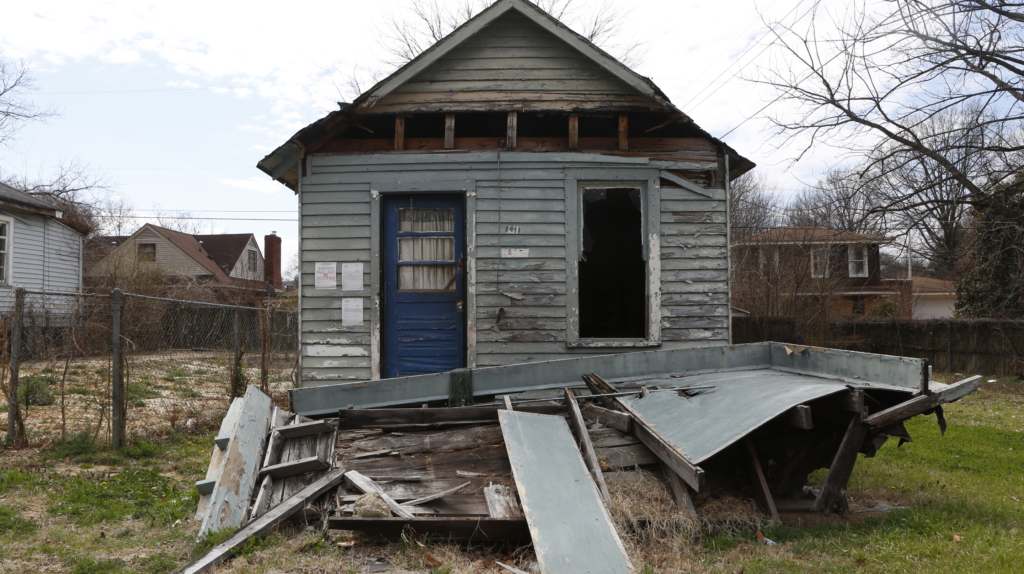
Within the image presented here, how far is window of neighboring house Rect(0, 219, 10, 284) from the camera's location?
16672mm

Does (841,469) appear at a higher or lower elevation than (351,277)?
lower

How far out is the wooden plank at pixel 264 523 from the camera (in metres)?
3.45

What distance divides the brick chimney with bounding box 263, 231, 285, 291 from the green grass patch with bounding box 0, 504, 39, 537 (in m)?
34.7

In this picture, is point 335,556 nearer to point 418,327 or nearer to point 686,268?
point 418,327

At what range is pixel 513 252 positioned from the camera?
728 centimetres

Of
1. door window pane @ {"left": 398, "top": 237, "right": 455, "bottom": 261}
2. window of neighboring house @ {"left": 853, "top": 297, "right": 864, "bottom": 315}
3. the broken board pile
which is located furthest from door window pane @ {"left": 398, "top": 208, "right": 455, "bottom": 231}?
window of neighboring house @ {"left": 853, "top": 297, "right": 864, "bottom": 315}

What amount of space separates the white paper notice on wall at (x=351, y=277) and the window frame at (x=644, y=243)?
2447 mm

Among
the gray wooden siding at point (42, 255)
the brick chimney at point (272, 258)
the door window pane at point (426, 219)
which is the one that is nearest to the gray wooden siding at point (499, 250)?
the door window pane at point (426, 219)

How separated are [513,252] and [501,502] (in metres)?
3.74

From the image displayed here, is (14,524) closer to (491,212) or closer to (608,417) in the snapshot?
(608,417)

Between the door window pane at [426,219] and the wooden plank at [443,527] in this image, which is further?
the door window pane at [426,219]

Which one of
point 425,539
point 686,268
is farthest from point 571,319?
point 425,539

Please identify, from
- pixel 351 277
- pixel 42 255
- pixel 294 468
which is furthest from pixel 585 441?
pixel 42 255

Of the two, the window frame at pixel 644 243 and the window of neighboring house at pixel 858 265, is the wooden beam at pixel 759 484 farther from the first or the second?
the window of neighboring house at pixel 858 265
